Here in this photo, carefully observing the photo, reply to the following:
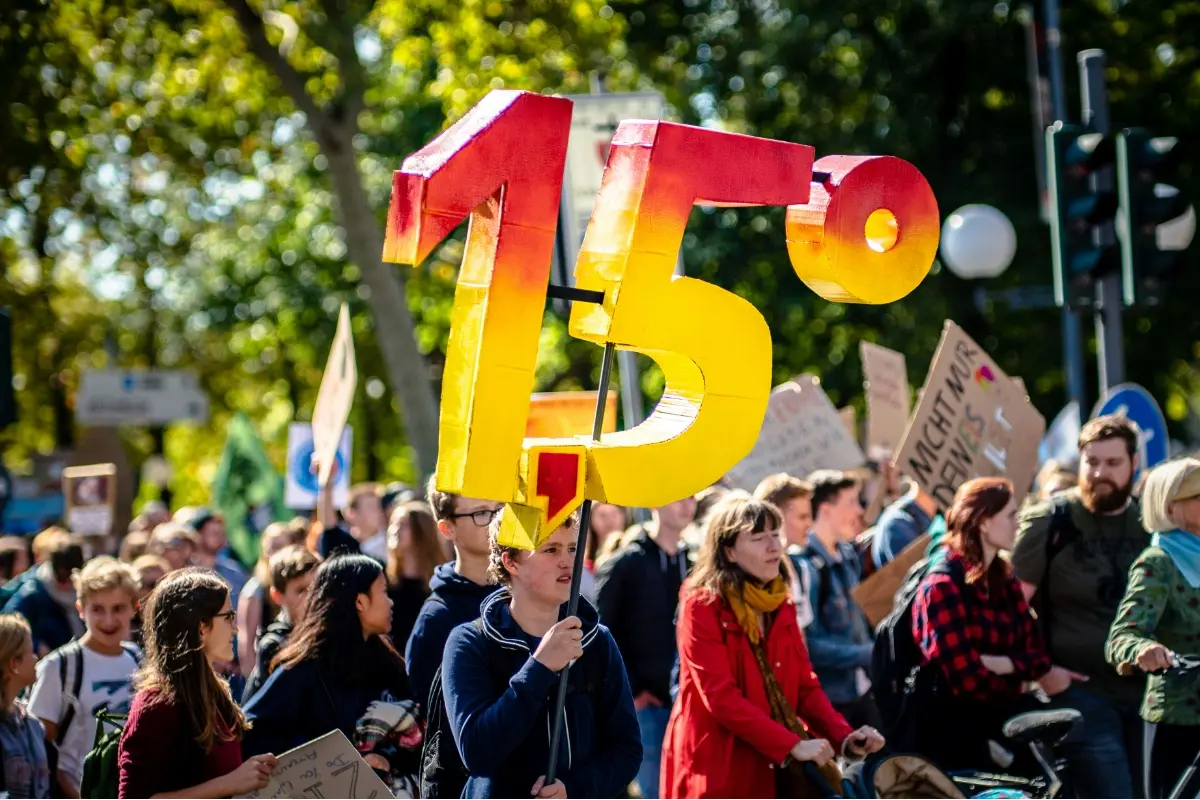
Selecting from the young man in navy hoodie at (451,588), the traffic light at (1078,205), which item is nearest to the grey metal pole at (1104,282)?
the traffic light at (1078,205)

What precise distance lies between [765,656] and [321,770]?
178cm

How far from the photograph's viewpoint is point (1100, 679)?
6.72m

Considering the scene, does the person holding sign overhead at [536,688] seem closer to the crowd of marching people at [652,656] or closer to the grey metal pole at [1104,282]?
the crowd of marching people at [652,656]

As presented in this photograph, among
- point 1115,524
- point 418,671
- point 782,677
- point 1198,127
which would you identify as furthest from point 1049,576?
point 1198,127

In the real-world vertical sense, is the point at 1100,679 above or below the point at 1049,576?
below

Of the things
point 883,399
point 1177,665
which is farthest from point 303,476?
point 1177,665

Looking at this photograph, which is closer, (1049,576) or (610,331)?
(610,331)

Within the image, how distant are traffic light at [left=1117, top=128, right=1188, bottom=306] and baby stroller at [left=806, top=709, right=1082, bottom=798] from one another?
3.93 metres

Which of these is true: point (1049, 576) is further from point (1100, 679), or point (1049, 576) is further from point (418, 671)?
point (418, 671)

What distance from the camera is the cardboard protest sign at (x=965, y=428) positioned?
8859mm

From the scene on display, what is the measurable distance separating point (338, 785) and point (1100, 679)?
354 centimetres

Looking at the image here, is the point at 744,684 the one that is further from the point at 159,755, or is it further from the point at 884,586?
the point at 884,586

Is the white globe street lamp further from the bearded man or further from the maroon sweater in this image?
the maroon sweater

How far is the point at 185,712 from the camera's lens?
4539mm
